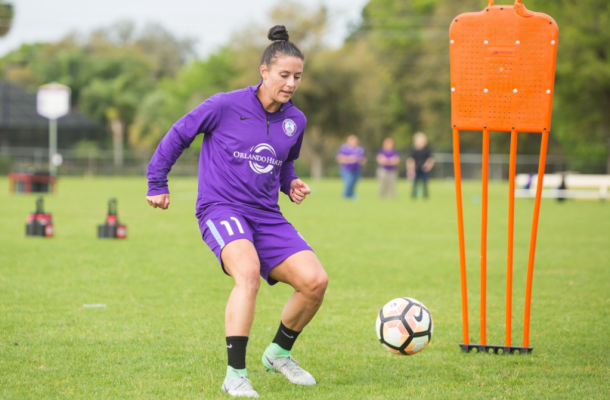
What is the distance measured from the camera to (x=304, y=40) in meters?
48.3

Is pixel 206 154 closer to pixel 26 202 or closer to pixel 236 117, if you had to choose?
pixel 236 117

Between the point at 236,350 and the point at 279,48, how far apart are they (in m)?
1.86

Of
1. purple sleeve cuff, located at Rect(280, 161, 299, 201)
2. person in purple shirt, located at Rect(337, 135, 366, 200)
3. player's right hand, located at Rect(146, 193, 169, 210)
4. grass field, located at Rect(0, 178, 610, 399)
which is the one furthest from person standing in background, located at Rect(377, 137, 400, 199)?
player's right hand, located at Rect(146, 193, 169, 210)

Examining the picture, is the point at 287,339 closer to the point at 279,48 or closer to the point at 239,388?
the point at 239,388

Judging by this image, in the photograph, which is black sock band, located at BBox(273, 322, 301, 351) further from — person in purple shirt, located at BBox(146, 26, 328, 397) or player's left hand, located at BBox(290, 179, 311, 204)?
player's left hand, located at BBox(290, 179, 311, 204)

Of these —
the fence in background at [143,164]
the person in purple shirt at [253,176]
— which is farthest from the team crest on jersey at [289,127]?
the fence in background at [143,164]

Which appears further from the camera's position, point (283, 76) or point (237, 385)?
point (283, 76)

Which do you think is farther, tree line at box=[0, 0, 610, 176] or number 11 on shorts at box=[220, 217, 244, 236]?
tree line at box=[0, 0, 610, 176]

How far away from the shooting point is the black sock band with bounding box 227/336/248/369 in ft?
13.6

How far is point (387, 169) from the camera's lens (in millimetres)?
25250

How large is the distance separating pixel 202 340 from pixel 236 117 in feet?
6.71

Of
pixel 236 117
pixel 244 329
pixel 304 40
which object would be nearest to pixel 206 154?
pixel 236 117

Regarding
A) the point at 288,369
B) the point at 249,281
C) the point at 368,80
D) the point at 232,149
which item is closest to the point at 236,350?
the point at 249,281

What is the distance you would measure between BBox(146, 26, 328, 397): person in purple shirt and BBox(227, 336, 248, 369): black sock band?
0.07 m
